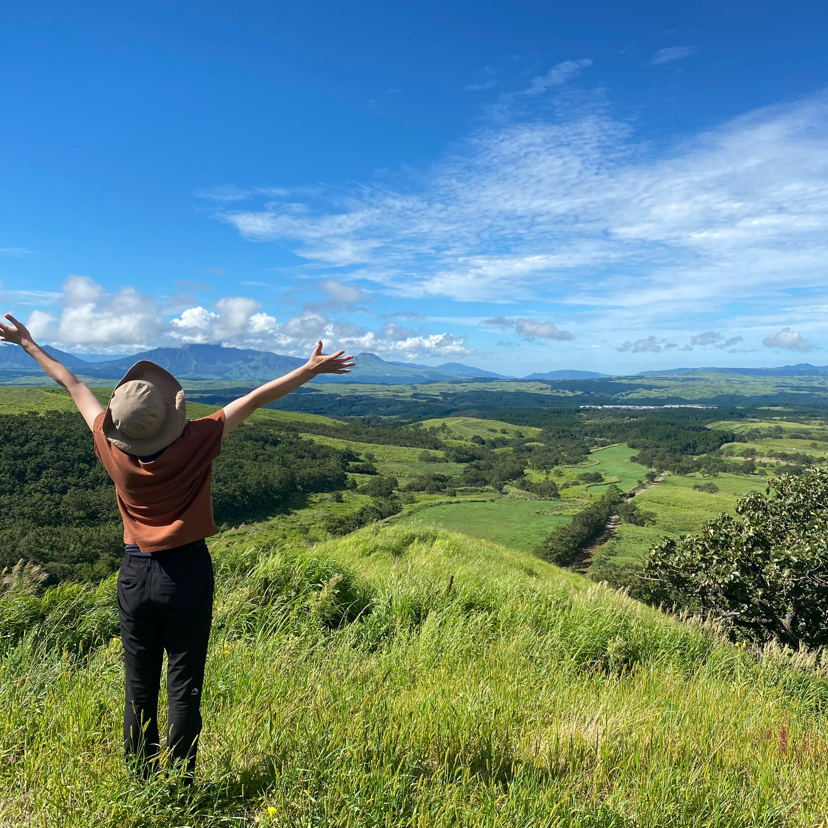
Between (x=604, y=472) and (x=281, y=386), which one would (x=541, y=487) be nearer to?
(x=604, y=472)

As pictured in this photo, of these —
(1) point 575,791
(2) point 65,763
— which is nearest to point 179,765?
(2) point 65,763

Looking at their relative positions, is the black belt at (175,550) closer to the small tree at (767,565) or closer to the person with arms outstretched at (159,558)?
the person with arms outstretched at (159,558)

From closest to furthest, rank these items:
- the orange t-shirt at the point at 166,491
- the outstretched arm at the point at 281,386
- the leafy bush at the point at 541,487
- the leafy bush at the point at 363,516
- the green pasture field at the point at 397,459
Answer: the orange t-shirt at the point at 166,491
the outstretched arm at the point at 281,386
the leafy bush at the point at 363,516
the leafy bush at the point at 541,487
the green pasture field at the point at 397,459

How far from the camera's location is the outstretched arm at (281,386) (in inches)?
114

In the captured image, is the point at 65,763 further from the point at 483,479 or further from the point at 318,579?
the point at 483,479

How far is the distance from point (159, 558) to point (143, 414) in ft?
2.59

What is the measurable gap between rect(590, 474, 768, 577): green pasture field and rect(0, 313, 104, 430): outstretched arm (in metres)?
66.3

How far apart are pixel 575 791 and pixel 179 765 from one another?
226 cm

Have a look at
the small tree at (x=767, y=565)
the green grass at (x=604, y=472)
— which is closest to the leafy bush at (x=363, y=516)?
the green grass at (x=604, y=472)

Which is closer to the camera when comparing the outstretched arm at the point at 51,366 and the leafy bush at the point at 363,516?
the outstretched arm at the point at 51,366

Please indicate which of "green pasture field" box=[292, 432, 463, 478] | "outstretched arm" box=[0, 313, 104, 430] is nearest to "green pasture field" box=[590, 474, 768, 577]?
"green pasture field" box=[292, 432, 463, 478]

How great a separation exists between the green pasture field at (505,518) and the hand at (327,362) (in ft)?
249

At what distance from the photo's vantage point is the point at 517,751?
307cm

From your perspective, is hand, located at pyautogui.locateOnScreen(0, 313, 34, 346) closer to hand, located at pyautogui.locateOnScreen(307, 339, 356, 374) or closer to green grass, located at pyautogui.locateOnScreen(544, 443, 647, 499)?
hand, located at pyautogui.locateOnScreen(307, 339, 356, 374)
